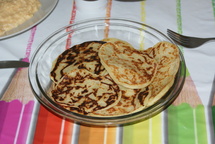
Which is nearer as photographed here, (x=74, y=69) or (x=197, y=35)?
(x=74, y=69)

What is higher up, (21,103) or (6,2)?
(6,2)

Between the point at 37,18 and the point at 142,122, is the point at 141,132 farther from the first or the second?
the point at 37,18

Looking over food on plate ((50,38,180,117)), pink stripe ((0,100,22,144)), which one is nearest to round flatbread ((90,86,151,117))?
food on plate ((50,38,180,117))

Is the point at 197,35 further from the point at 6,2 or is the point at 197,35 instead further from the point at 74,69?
the point at 6,2

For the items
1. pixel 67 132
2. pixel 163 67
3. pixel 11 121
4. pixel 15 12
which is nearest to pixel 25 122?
pixel 11 121

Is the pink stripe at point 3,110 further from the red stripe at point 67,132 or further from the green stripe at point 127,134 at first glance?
the green stripe at point 127,134

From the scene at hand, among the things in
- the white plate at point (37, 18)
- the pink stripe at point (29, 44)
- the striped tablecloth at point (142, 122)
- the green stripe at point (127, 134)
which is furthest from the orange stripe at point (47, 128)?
the white plate at point (37, 18)

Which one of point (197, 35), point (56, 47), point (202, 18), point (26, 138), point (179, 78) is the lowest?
point (26, 138)

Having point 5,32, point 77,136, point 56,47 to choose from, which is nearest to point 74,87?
point 77,136
